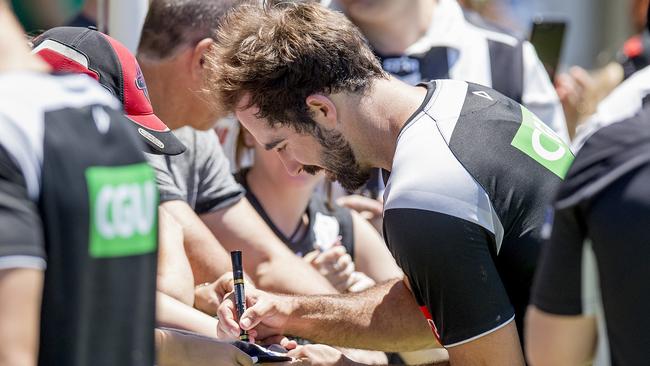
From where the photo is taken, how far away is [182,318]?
10.0 feet

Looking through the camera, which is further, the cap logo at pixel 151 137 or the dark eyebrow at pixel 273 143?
the dark eyebrow at pixel 273 143

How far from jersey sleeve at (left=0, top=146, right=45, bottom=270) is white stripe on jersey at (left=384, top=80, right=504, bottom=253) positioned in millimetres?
1107

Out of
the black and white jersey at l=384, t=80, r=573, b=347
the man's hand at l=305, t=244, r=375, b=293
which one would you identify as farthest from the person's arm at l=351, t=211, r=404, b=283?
the black and white jersey at l=384, t=80, r=573, b=347

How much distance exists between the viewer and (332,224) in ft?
13.1

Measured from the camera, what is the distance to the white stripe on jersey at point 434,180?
2613 mm

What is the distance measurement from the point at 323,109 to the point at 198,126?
0.85 metres

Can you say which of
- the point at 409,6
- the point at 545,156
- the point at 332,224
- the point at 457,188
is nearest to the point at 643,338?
the point at 457,188

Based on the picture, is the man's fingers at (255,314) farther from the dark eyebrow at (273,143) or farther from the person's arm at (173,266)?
the dark eyebrow at (273,143)

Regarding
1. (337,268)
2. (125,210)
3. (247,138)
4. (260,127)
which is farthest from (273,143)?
(125,210)

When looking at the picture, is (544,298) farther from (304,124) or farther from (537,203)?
(304,124)

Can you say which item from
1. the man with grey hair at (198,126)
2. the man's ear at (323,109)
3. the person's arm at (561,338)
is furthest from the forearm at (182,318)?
the person's arm at (561,338)

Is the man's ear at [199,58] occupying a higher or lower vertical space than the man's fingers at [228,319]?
higher

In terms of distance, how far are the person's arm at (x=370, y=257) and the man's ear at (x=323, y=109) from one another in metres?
1.09

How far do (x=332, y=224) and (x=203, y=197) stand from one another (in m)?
0.53
